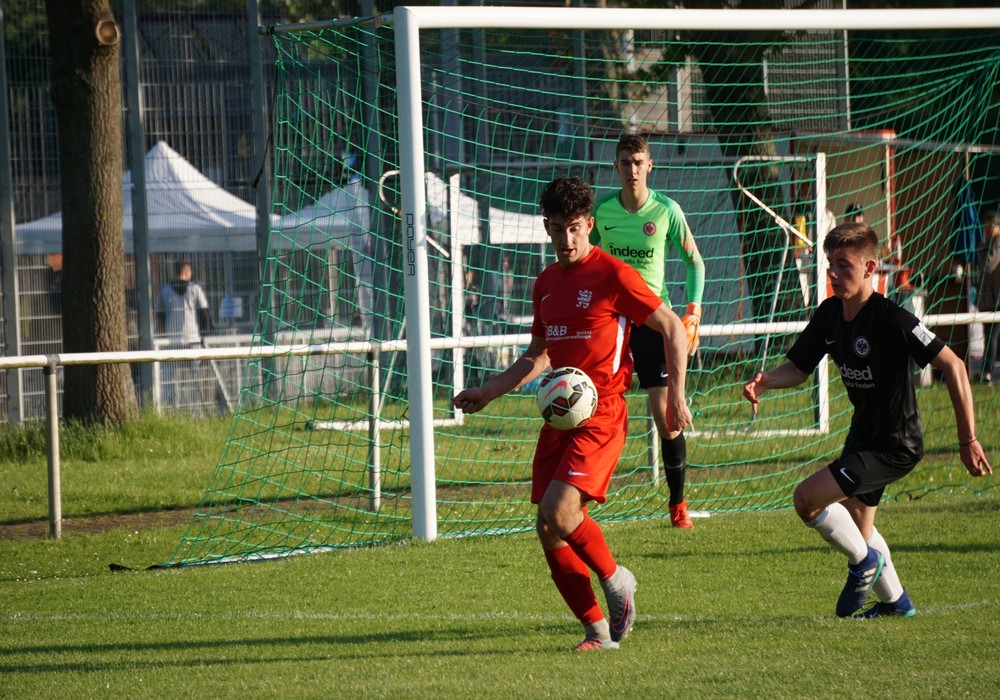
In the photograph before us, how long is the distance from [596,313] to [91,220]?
25.5 feet

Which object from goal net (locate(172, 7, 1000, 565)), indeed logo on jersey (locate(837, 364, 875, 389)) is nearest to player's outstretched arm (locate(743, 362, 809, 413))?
indeed logo on jersey (locate(837, 364, 875, 389))

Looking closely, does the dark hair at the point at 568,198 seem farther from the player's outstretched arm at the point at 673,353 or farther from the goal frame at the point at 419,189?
the goal frame at the point at 419,189

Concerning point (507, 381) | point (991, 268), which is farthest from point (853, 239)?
point (991, 268)

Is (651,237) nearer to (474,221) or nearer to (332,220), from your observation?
(332,220)

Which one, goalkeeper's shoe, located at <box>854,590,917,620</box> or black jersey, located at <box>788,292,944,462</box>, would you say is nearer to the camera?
black jersey, located at <box>788,292,944,462</box>

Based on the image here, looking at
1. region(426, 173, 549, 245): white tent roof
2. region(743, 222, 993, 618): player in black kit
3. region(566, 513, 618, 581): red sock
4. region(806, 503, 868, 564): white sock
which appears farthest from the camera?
region(426, 173, 549, 245): white tent roof

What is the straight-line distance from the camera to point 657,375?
7008mm

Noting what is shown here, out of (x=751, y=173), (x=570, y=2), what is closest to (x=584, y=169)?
(x=751, y=173)

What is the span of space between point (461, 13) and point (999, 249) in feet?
24.5

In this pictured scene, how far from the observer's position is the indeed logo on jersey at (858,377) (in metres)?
4.90

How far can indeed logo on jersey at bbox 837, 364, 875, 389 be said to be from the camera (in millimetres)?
4898

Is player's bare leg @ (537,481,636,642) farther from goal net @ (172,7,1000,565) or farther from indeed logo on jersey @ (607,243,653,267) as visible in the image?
indeed logo on jersey @ (607,243,653,267)

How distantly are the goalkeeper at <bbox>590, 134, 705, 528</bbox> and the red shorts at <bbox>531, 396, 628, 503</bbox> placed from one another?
7.56 ft

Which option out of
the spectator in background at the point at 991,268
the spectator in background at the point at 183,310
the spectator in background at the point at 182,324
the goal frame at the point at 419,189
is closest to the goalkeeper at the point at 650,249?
the goal frame at the point at 419,189
